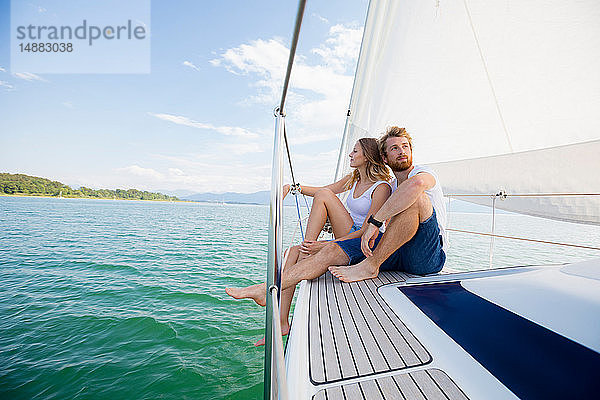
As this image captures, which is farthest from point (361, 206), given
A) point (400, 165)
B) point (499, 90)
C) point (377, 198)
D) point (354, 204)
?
point (499, 90)

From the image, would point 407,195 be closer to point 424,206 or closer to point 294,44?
point 424,206

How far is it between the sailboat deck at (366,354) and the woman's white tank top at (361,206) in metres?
0.64

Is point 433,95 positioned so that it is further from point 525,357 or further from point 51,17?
point 51,17

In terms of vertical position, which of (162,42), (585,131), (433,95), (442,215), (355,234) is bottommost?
(355,234)

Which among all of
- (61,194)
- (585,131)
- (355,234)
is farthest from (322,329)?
(61,194)

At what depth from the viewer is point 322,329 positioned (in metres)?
0.83

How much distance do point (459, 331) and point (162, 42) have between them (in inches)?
911

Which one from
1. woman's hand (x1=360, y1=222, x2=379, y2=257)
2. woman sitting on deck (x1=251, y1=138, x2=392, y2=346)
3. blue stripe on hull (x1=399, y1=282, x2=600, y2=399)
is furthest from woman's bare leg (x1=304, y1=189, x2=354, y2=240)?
blue stripe on hull (x1=399, y1=282, x2=600, y2=399)

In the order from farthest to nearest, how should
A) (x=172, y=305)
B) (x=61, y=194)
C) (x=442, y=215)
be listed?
1. (x=61, y=194)
2. (x=172, y=305)
3. (x=442, y=215)

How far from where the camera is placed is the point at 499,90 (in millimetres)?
1491

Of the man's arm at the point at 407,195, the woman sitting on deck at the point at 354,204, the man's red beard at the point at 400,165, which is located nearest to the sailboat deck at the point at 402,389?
the man's arm at the point at 407,195

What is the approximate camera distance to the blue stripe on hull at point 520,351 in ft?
1.60

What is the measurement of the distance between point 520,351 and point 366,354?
0.31m

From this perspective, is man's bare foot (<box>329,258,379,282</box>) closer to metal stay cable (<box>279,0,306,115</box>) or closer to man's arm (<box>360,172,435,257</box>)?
man's arm (<box>360,172,435,257</box>)
